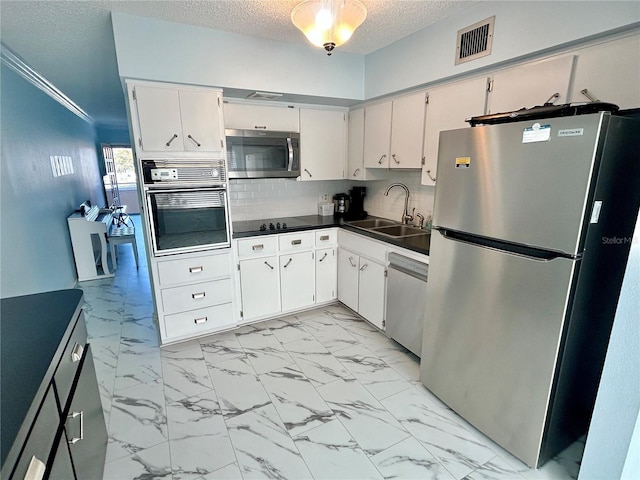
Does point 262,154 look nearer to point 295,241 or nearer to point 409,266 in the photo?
point 295,241

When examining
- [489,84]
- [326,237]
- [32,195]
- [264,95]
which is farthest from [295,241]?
[32,195]

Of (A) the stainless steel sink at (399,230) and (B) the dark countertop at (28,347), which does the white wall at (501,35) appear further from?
(B) the dark countertop at (28,347)

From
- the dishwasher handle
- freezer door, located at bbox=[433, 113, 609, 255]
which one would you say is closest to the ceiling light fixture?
freezer door, located at bbox=[433, 113, 609, 255]

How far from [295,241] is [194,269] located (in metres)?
0.94

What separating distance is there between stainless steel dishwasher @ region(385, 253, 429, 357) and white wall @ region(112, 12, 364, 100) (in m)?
1.68

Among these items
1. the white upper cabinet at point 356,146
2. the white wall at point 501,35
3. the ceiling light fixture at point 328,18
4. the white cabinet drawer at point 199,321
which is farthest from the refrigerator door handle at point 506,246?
the white cabinet drawer at point 199,321

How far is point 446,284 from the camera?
6.16ft

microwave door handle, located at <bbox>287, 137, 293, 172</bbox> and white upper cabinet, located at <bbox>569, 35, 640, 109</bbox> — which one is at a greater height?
white upper cabinet, located at <bbox>569, 35, 640, 109</bbox>

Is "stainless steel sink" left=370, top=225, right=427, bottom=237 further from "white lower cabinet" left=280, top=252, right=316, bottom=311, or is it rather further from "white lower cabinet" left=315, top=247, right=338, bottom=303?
"white lower cabinet" left=280, top=252, right=316, bottom=311

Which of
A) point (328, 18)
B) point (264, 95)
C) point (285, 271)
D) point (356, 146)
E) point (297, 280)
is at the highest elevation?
point (328, 18)

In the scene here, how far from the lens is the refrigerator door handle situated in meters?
1.39

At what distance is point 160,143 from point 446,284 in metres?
2.24

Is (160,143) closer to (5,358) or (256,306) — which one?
(256,306)

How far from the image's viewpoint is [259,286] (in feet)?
9.87
